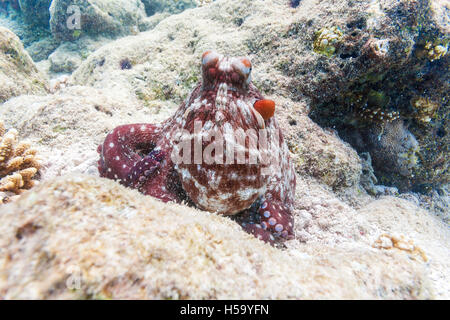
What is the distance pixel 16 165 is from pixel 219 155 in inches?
117

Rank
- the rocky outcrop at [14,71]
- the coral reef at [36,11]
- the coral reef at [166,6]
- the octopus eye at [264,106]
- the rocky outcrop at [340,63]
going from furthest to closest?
the coral reef at [166,6] → the coral reef at [36,11] → the rocky outcrop at [14,71] → the rocky outcrop at [340,63] → the octopus eye at [264,106]

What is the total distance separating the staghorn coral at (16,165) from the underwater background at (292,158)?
0.02 meters

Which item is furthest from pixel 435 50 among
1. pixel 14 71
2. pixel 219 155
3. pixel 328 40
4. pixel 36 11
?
pixel 36 11

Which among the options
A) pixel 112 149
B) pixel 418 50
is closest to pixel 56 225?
pixel 112 149

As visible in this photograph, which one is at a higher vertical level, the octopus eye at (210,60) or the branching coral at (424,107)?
the octopus eye at (210,60)

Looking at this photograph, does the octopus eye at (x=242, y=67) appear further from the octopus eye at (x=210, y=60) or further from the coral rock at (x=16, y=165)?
the coral rock at (x=16, y=165)

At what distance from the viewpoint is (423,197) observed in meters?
6.14

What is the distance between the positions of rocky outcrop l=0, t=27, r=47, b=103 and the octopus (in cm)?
495

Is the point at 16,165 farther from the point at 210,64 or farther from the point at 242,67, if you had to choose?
the point at 242,67

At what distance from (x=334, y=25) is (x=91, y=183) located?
4.78 meters

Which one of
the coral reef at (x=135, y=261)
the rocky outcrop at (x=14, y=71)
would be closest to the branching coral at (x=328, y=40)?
the coral reef at (x=135, y=261)

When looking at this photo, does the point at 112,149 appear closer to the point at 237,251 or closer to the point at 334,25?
the point at 237,251

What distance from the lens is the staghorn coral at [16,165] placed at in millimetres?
2957
